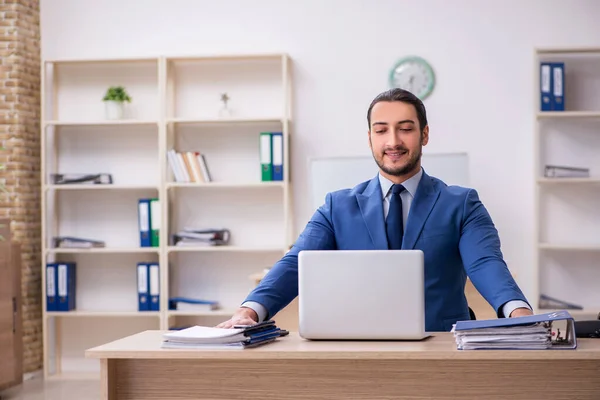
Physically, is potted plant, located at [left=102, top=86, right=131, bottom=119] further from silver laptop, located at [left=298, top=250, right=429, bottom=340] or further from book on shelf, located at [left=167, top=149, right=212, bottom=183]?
silver laptop, located at [left=298, top=250, right=429, bottom=340]

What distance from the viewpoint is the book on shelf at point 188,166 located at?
19.4ft

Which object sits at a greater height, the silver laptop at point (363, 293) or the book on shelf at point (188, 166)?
the book on shelf at point (188, 166)

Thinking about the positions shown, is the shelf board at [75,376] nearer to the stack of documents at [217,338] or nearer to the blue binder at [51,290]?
the blue binder at [51,290]

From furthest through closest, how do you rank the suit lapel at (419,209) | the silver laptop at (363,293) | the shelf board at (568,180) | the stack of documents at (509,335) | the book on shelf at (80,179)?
1. the book on shelf at (80,179)
2. the shelf board at (568,180)
3. the suit lapel at (419,209)
4. the silver laptop at (363,293)
5. the stack of documents at (509,335)

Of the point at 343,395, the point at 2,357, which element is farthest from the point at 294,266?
the point at 2,357

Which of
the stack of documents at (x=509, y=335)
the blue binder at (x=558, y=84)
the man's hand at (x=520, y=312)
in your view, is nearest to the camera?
the stack of documents at (x=509, y=335)

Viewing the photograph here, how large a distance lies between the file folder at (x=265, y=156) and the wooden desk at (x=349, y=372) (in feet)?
11.8

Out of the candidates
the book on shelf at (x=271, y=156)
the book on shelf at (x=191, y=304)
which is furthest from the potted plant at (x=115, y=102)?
the book on shelf at (x=191, y=304)

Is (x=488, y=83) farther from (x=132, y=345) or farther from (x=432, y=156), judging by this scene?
(x=132, y=345)

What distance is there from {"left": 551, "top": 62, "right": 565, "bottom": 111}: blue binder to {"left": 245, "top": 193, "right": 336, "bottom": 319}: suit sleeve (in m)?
3.33

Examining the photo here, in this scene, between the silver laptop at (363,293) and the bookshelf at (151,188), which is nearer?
the silver laptop at (363,293)

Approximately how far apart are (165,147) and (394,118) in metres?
3.59

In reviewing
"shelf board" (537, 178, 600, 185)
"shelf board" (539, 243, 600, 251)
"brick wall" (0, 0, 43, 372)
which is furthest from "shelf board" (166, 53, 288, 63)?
"shelf board" (539, 243, 600, 251)

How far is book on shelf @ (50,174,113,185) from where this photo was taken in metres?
6.02
